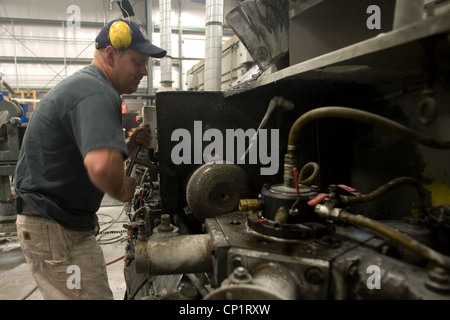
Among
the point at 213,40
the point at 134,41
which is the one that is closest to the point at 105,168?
the point at 134,41

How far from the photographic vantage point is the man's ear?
131 cm

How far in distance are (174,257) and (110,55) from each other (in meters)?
0.99

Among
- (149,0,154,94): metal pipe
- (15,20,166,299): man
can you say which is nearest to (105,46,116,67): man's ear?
(15,20,166,299): man

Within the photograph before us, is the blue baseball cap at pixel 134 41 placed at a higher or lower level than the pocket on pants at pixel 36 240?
higher

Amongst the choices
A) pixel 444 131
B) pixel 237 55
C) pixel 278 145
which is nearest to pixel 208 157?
pixel 278 145

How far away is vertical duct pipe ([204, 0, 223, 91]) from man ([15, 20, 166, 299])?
2.82m

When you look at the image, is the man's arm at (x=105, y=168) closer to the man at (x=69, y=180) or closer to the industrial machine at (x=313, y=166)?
the man at (x=69, y=180)

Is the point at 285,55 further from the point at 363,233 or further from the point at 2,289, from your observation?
the point at 2,289

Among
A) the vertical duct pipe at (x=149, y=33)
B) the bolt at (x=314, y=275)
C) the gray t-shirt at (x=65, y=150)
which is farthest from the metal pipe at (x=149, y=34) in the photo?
the bolt at (x=314, y=275)

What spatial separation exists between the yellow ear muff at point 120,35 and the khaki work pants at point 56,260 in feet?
2.83

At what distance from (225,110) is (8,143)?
3.36 metres

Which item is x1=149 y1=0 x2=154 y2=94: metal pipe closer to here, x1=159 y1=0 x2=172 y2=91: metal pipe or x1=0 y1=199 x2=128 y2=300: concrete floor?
x1=159 y1=0 x2=172 y2=91: metal pipe

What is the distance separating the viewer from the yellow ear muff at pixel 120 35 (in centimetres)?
126
